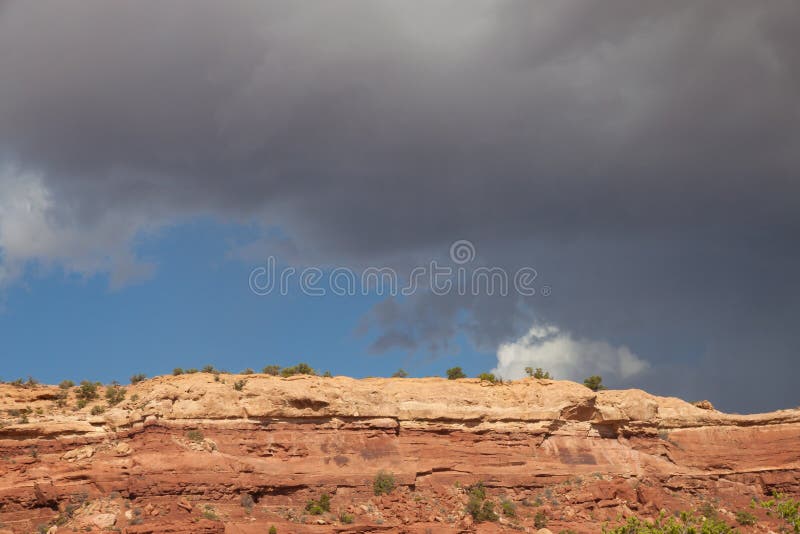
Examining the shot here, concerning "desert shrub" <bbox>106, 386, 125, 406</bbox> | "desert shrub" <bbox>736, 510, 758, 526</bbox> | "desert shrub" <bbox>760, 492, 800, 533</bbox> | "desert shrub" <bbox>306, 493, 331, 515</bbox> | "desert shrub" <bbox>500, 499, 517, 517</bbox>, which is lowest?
"desert shrub" <bbox>306, 493, 331, 515</bbox>

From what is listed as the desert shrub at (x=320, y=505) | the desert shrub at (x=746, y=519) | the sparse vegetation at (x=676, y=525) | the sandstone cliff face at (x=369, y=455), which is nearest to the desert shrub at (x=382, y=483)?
the sandstone cliff face at (x=369, y=455)

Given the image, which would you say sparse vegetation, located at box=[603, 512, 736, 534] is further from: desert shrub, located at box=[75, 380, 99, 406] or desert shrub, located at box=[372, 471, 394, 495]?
desert shrub, located at box=[75, 380, 99, 406]

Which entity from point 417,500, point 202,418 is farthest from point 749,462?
point 202,418

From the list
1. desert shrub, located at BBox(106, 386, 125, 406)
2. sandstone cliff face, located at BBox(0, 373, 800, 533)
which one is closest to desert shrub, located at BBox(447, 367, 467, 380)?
sandstone cliff face, located at BBox(0, 373, 800, 533)

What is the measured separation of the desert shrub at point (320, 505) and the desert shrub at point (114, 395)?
1150cm

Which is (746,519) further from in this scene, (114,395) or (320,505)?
(114,395)

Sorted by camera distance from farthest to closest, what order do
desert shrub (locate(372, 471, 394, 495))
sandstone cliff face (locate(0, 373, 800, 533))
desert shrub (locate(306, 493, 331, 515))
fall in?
desert shrub (locate(372, 471, 394, 495)) < desert shrub (locate(306, 493, 331, 515)) < sandstone cliff face (locate(0, 373, 800, 533))

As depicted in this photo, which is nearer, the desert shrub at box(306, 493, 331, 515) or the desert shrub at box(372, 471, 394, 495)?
the desert shrub at box(306, 493, 331, 515)

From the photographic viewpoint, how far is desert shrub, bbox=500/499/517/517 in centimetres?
4931

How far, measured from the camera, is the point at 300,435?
159 ft

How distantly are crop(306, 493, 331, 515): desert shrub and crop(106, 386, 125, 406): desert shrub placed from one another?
11502 mm

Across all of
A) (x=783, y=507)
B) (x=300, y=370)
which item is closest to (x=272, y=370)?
(x=300, y=370)

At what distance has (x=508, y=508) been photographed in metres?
49.5

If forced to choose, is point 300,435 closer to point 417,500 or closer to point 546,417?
point 417,500
